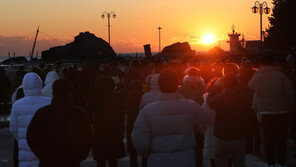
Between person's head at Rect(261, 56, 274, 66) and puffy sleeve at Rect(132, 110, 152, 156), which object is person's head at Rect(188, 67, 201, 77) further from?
puffy sleeve at Rect(132, 110, 152, 156)

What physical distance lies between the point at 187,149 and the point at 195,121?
0.28 m

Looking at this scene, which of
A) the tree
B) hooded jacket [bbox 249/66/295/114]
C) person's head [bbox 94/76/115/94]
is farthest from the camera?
the tree

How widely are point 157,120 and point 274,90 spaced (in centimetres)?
351

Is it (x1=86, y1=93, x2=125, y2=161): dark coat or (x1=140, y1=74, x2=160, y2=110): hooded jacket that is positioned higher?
(x1=140, y1=74, x2=160, y2=110): hooded jacket

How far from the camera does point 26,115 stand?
489 cm

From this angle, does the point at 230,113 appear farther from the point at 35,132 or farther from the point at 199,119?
the point at 35,132

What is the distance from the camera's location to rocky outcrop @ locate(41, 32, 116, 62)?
135 metres

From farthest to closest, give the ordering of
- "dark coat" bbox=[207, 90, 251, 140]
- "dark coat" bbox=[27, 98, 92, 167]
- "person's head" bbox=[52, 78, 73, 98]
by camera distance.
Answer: "dark coat" bbox=[207, 90, 251, 140] → "person's head" bbox=[52, 78, 73, 98] → "dark coat" bbox=[27, 98, 92, 167]

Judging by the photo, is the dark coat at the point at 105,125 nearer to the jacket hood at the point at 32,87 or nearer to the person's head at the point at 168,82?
the jacket hood at the point at 32,87

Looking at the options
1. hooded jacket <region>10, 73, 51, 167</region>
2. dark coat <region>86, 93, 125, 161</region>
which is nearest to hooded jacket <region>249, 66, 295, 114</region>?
dark coat <region>86, 93, 125, 161</region>

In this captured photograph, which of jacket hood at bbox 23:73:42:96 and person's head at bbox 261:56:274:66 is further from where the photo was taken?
person's head at bbox 261:56:274:66

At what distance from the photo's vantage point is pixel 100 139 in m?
5.71

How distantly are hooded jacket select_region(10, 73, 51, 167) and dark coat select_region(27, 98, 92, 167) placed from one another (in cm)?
76

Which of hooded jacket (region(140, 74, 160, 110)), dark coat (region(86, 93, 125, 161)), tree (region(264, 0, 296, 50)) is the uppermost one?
tree (region(264, 0, 296, 50))
